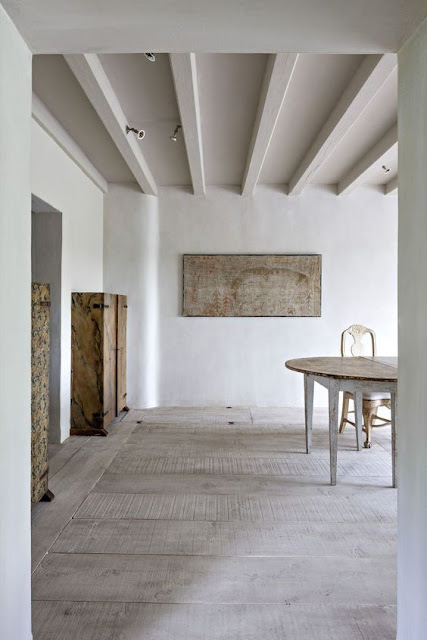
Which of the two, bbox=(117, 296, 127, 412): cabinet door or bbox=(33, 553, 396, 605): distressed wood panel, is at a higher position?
bbox=(117, 296, 127, 412): cabinet door

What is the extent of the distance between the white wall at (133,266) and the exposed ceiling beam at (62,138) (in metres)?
0.47

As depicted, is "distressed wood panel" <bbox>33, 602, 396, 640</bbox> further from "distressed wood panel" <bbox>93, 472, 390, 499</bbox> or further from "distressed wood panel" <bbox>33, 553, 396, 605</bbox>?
"distressed wood panel" <bbox>93, 472, 390, 499</bbox>

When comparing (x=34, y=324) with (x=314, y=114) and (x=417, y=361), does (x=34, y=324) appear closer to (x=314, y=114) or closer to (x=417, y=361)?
(x=417, y=361)

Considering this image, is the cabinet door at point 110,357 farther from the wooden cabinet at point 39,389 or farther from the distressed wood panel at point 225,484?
the wooden cabinet at point 39,389

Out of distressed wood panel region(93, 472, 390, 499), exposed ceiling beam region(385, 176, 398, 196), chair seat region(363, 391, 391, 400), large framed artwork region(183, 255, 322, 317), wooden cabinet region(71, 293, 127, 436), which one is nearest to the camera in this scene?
distressed wood panel region(93, 472, 390, 499)

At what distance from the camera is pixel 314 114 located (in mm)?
3816

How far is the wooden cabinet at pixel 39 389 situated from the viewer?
282 cm

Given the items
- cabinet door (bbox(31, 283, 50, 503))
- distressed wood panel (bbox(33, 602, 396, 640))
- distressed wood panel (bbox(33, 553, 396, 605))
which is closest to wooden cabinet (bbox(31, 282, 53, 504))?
cabinet door (bbox(31, 283, 50, 503))

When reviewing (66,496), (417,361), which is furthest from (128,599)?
(417,361)

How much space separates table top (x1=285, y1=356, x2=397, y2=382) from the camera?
311 cm

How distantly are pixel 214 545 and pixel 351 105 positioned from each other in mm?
2944

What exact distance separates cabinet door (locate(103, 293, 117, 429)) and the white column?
3498mm

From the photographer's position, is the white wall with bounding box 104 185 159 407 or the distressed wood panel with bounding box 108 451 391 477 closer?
the distressed wood panel with bounding box 108 451 391 477

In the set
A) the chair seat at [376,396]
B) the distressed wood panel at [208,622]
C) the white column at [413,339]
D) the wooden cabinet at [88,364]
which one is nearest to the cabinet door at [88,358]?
the wooden cabinet at [88,364]
